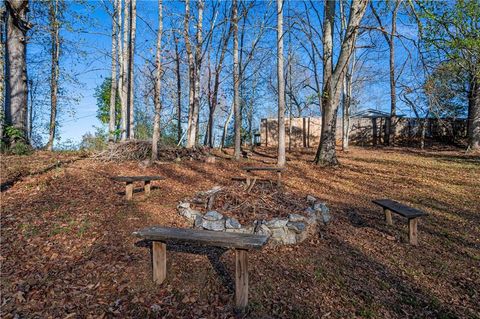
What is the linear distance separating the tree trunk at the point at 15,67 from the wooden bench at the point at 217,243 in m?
7.16

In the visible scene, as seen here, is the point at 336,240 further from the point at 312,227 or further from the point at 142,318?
A: the point at 142,318

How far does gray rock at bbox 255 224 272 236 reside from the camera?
454 centimetres

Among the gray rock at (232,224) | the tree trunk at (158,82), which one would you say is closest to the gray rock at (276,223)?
the gray rock at (232,224)

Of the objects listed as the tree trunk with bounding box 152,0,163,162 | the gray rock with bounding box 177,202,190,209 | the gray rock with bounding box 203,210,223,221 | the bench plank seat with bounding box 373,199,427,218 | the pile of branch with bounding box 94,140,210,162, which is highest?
the tree trunk with bounding box 152,0,163,162

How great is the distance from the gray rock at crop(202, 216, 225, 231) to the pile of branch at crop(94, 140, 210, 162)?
474 cm

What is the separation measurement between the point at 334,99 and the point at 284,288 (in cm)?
792

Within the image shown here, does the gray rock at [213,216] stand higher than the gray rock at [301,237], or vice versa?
the gray rock at [213,216]

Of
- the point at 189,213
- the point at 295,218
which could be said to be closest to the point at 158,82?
the point at 189,213

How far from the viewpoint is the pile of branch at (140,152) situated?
8250 millimetres

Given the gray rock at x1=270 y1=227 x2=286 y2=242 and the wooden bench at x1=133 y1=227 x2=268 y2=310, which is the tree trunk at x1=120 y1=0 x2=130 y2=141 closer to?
the gray rock at x1=270 y1=227 x2=286 y2=242

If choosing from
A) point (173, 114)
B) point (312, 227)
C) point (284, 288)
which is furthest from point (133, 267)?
point (173, 114)

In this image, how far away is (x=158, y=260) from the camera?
3129 millimetres

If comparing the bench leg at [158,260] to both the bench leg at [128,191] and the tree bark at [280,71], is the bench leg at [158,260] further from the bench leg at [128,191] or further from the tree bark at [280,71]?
the tree bark at [280,71]

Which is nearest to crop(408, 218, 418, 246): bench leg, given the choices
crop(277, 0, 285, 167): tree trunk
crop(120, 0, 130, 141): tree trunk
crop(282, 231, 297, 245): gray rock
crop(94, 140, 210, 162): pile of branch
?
crop(282, 231, 297, 245): gray rock
